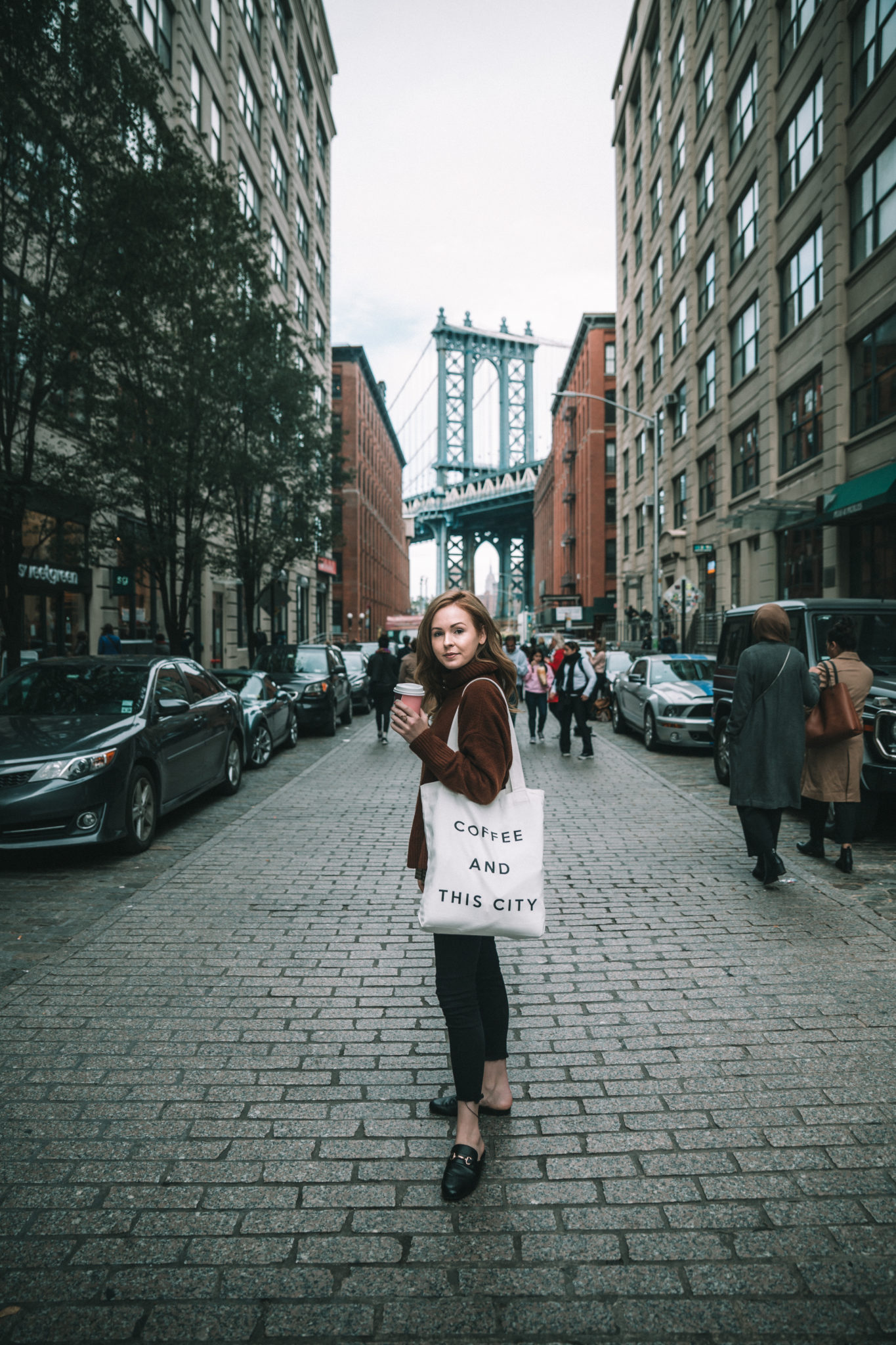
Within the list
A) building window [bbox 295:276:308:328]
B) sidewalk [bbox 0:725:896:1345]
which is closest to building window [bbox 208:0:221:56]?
building window [bbox 295:276:308:328]

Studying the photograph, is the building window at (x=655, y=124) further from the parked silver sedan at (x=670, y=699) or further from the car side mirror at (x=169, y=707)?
the car side mirror at (x=169, y=707)

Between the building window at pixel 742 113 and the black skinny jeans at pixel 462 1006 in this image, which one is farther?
the building window at pixel 742 113

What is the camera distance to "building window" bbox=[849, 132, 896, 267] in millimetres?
16844

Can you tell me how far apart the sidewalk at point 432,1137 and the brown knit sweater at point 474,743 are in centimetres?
116

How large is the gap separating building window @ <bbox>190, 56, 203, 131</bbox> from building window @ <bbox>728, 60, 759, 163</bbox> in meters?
15.8

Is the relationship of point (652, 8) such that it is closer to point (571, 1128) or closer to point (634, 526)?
point (634, 526)

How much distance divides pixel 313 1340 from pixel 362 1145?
2.64 ft

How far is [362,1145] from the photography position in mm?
2834

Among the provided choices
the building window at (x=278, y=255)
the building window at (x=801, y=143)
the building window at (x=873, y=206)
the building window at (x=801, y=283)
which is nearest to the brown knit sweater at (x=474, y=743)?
the building window at (x=873, y=206)

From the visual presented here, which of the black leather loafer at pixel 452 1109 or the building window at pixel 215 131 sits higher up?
the building window at pixel 215 131

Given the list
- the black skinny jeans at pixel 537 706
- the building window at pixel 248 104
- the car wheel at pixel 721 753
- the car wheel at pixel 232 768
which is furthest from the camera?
the building window at pixel 248 104

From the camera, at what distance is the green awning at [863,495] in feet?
48.3

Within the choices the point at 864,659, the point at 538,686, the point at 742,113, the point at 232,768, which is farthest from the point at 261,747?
the point at 742,113

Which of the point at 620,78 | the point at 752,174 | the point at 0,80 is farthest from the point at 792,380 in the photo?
the point at 620,78
